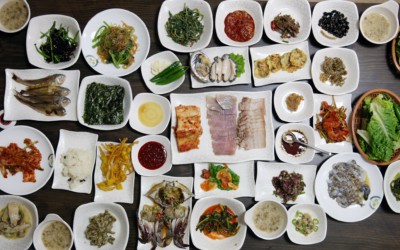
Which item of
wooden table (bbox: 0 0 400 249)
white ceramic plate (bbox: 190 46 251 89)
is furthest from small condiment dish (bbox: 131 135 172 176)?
white ceramic plate (bbox: 190 46 251 89)

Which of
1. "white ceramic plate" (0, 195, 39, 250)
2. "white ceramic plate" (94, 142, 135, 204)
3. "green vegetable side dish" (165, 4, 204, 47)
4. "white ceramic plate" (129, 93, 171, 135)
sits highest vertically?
"green vegetable side dish" (165, 4, 204, 47)

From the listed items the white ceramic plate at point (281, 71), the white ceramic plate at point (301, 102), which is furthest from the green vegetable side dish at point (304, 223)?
the white ceramic plate at point (281, 71)

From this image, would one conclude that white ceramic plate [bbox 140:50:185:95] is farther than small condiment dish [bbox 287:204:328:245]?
Yes

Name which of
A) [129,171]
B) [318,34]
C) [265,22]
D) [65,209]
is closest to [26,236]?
[65,209]

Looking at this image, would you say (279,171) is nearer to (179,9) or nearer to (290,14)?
(290,14)

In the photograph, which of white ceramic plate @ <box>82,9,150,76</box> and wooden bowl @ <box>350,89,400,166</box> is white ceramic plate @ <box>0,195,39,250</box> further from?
wooden bowl @ <box>350,89,400,166</box>

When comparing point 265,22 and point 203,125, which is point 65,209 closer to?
point 203,125

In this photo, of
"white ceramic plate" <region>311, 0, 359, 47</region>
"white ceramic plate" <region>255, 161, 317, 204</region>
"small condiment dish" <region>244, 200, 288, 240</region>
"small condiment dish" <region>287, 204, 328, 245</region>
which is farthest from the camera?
"white ceramic plate" <region>311, 0, 359, 47</region>
